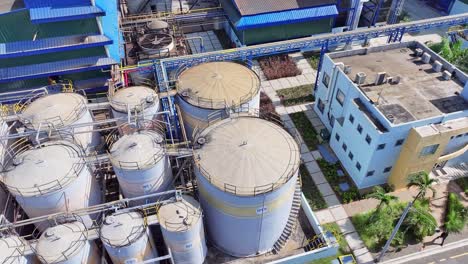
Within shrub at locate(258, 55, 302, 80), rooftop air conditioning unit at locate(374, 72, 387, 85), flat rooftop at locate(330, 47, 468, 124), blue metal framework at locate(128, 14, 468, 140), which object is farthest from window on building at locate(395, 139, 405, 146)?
shrub at locate(258, 55, 302, 80)

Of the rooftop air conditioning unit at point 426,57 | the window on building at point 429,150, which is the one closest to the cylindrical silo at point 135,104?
the window on building at point 429,150

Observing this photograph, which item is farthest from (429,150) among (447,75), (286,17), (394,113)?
(286,17)

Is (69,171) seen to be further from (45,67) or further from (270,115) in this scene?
(270,115)

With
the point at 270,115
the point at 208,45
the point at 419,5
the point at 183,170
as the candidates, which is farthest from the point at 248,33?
the point at 419,5

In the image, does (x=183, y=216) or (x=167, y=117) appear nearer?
(x=183, y=216)

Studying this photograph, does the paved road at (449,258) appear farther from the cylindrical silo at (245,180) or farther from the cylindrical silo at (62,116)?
the cylindrical silo at (62,116)

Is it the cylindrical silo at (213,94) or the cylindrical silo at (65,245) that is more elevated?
the cylindrical silo at (213,94)
